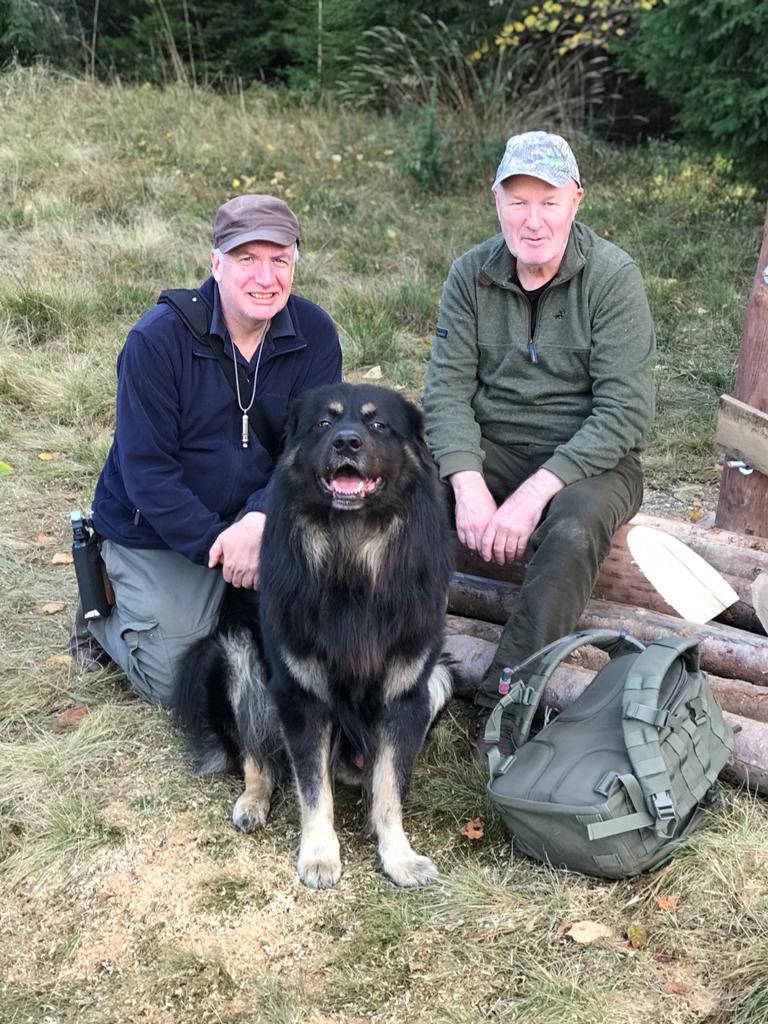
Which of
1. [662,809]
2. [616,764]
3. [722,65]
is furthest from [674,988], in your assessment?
[722,65]

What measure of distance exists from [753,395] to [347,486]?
2.10 m

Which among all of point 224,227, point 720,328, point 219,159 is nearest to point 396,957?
point 224,227

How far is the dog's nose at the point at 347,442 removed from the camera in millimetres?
2490

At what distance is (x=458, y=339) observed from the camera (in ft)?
11.1

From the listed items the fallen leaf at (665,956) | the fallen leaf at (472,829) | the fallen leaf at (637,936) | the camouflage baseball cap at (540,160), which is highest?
the camouflage baseball cap at (540,160)

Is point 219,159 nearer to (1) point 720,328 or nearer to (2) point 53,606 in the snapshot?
(1) point 720,328

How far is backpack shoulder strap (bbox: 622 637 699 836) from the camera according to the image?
235 centimetres

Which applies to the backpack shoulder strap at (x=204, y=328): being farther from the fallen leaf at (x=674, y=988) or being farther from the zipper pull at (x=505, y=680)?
the fallen leaf at (x=674, y=988)

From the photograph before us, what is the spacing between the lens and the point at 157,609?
11.1 feet

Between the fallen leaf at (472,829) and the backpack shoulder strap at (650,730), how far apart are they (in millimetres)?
589

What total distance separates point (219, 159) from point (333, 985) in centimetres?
847

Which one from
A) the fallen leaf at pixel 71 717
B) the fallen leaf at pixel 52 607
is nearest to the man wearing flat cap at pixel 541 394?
Answer: the fallen leaf at pixel 71 717

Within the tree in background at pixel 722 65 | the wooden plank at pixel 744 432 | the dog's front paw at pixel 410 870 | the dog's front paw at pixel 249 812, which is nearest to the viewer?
the dog's front paw at pixel 410 870

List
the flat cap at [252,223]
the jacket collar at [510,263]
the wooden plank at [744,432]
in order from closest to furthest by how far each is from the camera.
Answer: the flat cap at [252,223], the jacket collar at [510,263], the wooden plank at [744,432]
